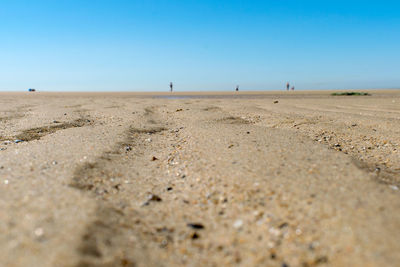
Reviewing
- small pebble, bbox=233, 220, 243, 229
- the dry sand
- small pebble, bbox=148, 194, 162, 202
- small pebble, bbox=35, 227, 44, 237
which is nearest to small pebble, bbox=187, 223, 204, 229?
the dry sand

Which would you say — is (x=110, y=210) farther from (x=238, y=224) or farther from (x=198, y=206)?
(x=238, y=224)

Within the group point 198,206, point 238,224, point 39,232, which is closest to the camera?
point 39,232

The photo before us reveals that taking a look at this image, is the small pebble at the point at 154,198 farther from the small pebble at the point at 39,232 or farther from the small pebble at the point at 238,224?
the small pebble at the point at 39,232

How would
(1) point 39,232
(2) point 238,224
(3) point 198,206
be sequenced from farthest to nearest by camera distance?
1. (3) point 198,206
2. (2) point 238,224
3. (1) point 39,232

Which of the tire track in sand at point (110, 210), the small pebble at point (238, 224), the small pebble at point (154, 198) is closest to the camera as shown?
the tire track in sand at point (110, 210)

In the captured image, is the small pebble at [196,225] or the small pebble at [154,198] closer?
the small pebble at [196,225]

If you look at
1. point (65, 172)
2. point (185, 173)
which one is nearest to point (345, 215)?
point (185, 173)

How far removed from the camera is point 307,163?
1689 mm

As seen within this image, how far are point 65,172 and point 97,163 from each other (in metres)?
0.25

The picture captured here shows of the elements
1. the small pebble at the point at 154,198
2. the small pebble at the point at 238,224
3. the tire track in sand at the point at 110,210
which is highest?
the tire track in sand at the point at 110,210

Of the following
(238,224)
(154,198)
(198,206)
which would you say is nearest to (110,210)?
(154,198)

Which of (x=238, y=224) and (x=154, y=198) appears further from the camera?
(x=154, y=198)

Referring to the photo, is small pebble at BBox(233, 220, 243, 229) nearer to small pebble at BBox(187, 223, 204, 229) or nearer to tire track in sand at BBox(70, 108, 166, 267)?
small pebble at BBox(187, 223, 204, 229)

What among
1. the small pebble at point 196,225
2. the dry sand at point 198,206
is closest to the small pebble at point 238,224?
the dry sand at point 198,206
